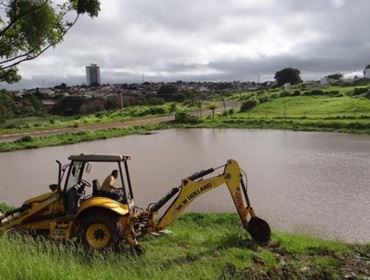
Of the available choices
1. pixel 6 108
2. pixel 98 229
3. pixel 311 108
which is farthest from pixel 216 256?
pixel 6 108

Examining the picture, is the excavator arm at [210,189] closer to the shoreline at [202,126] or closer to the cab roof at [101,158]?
the cab roof at [101,158]

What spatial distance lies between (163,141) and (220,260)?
24324 mm

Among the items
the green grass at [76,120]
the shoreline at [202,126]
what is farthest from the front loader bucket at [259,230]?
A: the green grass at [76,120]

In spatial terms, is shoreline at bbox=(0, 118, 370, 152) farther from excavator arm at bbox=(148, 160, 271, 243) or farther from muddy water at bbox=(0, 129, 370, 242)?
excavator arm at bbox=(148, 160, 271, 243)

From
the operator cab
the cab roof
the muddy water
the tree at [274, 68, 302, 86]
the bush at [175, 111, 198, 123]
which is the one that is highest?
the tree at [274, 68, 302, 86]

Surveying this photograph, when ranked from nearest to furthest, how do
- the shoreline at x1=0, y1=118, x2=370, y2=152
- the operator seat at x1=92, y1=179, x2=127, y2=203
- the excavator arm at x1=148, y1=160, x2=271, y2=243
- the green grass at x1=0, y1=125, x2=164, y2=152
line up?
the operator seat at x1=92, y1=179, x2=127, y2=203
the excavator arm at x1=148, y1=160, x2=271, y2=243
the green grass at x1=0, y1=125, x2=164, y2=152
the shoreline at x1=0, y1=118, x2=370, y2=152

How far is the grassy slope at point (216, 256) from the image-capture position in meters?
7.20

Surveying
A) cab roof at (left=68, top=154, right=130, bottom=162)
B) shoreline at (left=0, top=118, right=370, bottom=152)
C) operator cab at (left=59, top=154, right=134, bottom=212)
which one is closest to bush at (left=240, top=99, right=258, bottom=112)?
shoreline at (left=0, top=118, right=370, bottom=152)

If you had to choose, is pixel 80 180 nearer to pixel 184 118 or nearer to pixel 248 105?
pixel 184 118

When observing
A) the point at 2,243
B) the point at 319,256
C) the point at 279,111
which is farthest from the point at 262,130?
the point at 2,243

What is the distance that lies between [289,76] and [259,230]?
106400 millimetres

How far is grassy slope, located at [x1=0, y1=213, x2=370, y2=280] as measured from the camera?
7.20 metres

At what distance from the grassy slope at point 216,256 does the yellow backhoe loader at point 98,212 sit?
0.41 meters

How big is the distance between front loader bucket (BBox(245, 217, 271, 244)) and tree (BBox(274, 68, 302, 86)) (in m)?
105
